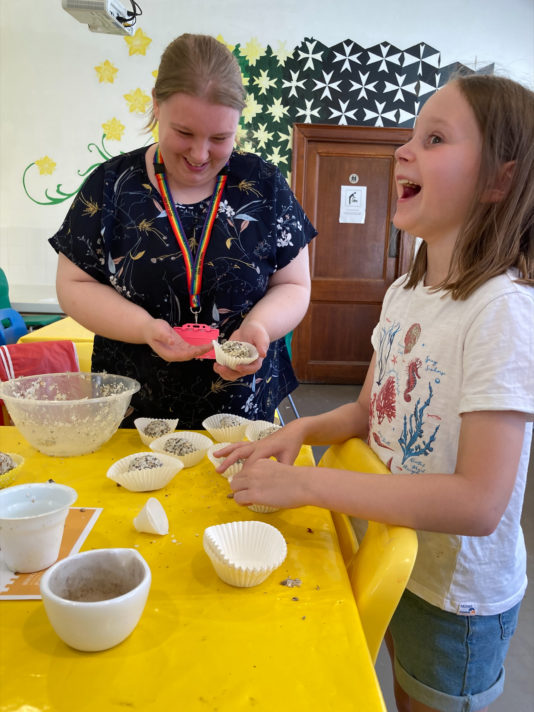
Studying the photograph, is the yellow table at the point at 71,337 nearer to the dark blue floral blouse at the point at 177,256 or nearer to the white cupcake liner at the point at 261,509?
the dark blue floral blouse at the point at 177,256

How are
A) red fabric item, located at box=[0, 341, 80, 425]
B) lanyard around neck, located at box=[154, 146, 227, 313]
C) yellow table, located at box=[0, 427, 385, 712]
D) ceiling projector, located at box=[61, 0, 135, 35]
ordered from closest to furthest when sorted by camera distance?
yellow table, located at box=[0, 427, 385, 712]
lanyard around neck, located at box=[154, 146, 227, 313]
red fabric item, located at box=[0, 341, 80, 425]
ceiling projector, located at box=[61, 0, 135, 35]

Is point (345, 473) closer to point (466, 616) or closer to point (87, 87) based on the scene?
point (466, 616)

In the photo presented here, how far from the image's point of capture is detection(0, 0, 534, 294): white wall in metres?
4.20

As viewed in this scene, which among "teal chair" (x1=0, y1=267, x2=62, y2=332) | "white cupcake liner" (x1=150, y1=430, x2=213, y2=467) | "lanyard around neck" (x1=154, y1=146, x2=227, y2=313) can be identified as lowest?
"teal chair" (x1=0, y1=267, x2=62, y2=332)

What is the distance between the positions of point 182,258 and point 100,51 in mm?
3810

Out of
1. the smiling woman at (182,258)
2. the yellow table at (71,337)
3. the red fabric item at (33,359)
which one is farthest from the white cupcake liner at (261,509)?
the yellow table at (71,337)

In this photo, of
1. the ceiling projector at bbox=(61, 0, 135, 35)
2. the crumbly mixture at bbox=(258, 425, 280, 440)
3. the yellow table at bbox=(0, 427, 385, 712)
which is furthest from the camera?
the ceiling projector at bbox=(61, 0, 135, 35)

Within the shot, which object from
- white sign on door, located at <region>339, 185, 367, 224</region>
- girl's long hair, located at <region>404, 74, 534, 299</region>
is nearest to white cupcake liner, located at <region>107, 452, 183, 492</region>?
girl's long hair, located at <region>404, 74, 534, 299</region>

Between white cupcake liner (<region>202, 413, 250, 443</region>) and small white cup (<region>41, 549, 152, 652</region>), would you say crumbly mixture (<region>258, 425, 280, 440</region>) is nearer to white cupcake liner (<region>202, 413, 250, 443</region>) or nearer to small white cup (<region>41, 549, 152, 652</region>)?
white cupcake liner (<region>202, 413, 250, 443</region>)

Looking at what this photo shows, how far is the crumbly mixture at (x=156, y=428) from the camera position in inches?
47.8

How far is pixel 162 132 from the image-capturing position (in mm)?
1275

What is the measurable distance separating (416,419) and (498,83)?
23.5 inches

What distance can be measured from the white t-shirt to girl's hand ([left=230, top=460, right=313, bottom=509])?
185 mm

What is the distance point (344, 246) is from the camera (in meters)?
4.93
